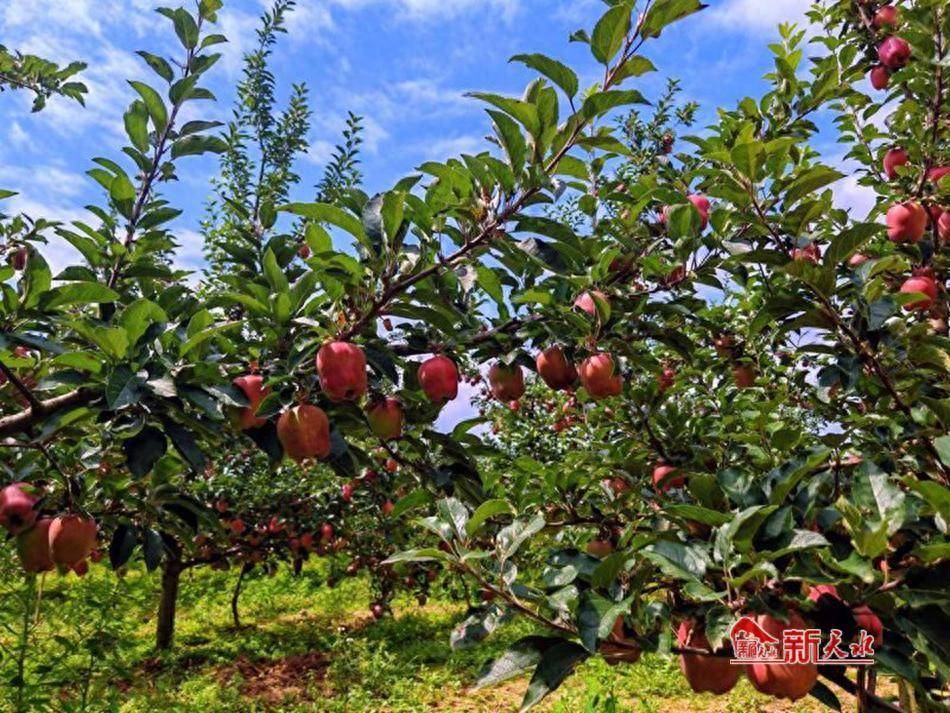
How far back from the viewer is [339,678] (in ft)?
20.6

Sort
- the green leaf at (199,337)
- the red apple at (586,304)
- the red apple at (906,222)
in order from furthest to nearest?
the red apple at (906,222), the red apple at (586,304), the green leaf at (199,337)

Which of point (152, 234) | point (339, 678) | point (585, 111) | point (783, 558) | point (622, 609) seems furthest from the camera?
point (339, 678)

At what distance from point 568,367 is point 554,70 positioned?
94cm

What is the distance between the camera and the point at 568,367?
2.21 meters

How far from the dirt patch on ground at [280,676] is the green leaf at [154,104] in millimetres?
4927

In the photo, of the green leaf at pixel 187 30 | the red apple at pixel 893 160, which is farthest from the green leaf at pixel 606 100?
the red apple at pixel 893 160

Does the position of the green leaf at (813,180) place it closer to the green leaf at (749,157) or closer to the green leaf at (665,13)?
the green leaf at (749,157)

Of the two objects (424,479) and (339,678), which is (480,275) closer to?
(424,479)

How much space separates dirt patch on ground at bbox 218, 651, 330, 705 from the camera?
19.1ft

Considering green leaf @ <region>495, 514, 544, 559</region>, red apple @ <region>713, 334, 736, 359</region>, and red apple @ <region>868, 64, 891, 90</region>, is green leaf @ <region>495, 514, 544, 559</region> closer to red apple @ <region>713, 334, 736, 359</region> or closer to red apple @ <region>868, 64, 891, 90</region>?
red apple @ <region>713, 334, 736, 359</region>

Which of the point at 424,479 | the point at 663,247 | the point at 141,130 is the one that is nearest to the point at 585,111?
the point at 663,247

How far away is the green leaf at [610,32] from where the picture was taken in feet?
5.07

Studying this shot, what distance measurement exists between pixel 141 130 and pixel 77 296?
0.91 metres

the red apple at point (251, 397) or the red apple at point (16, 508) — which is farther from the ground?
the red apple at point (251, 397)
